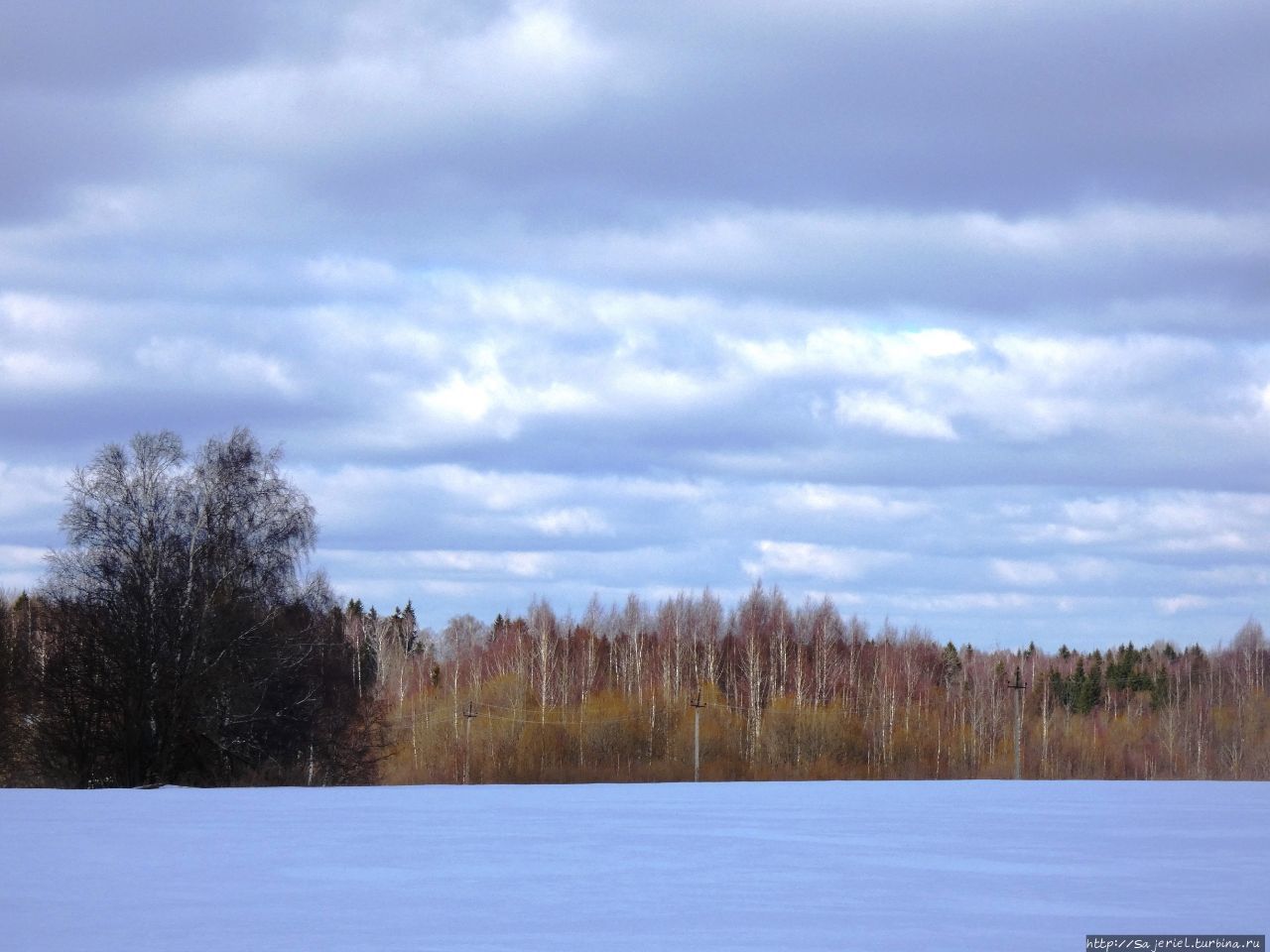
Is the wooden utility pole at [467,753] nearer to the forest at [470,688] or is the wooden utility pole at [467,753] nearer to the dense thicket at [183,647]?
the forest at [470,688]

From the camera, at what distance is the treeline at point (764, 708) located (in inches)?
3078

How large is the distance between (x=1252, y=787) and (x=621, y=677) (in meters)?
62.9

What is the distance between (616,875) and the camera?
1402 centimetres

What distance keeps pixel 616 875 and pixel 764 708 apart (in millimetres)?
69470

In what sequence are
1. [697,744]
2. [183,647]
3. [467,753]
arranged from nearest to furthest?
[183,647], [697,744], [467,753]

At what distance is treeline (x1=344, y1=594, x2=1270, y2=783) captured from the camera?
78.2 metres

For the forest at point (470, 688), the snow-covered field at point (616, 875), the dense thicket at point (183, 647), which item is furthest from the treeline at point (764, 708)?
the snow-covered field at point (616, 875)

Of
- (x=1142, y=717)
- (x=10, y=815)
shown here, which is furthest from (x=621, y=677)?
(x=10, y=815)

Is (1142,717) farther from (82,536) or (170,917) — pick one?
(170,917)

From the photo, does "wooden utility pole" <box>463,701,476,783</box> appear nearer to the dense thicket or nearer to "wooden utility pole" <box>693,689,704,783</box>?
"wooden utility pole" <box>693,689,704,783</box>

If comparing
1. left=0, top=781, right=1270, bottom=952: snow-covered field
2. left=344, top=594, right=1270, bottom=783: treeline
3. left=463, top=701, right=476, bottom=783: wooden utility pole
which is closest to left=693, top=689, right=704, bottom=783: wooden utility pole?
left=344, top=594, right=1270, bottom=783: treeline

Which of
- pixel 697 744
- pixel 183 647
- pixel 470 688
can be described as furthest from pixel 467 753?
pixel 183 647

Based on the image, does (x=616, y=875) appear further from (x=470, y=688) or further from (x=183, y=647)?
(x=470, y=688)

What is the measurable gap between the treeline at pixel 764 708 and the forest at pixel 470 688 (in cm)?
22
